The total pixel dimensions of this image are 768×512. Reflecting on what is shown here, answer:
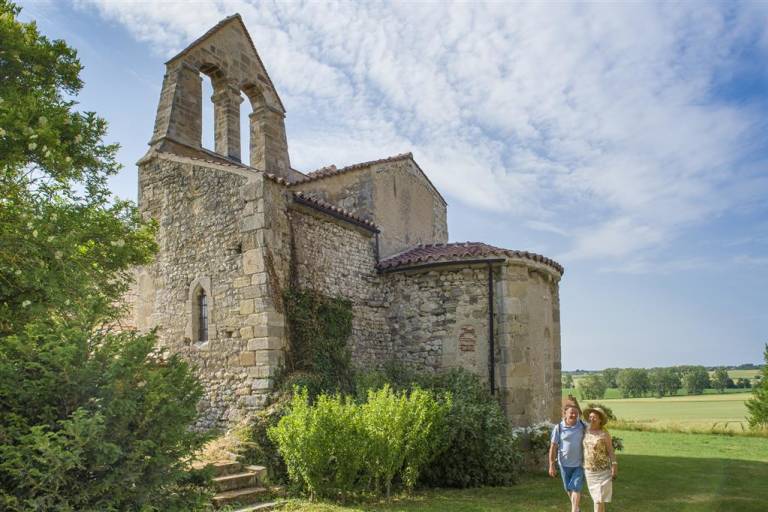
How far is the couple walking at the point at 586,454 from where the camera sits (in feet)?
23.6

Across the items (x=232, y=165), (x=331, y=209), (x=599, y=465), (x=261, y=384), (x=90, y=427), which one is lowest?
(x=599, y=465)

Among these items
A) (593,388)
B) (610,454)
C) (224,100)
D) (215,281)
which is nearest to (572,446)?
(610,454)

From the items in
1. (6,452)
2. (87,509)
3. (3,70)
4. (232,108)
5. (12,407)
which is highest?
(232,108)

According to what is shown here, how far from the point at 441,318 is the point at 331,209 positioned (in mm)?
3469

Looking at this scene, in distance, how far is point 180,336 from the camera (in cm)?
1223

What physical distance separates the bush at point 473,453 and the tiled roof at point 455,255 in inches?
132

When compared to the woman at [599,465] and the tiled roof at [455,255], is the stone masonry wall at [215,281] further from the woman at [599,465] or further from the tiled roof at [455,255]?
the woman at [599,465]

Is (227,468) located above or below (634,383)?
above

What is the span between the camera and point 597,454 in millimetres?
7230

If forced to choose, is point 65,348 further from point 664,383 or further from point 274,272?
point 664,383

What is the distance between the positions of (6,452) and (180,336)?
314 inches

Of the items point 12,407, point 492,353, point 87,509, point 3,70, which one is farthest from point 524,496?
point 3,70

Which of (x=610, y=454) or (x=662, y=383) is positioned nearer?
(x=610, y=454)

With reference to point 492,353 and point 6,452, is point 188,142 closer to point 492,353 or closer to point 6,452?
point 492,353
